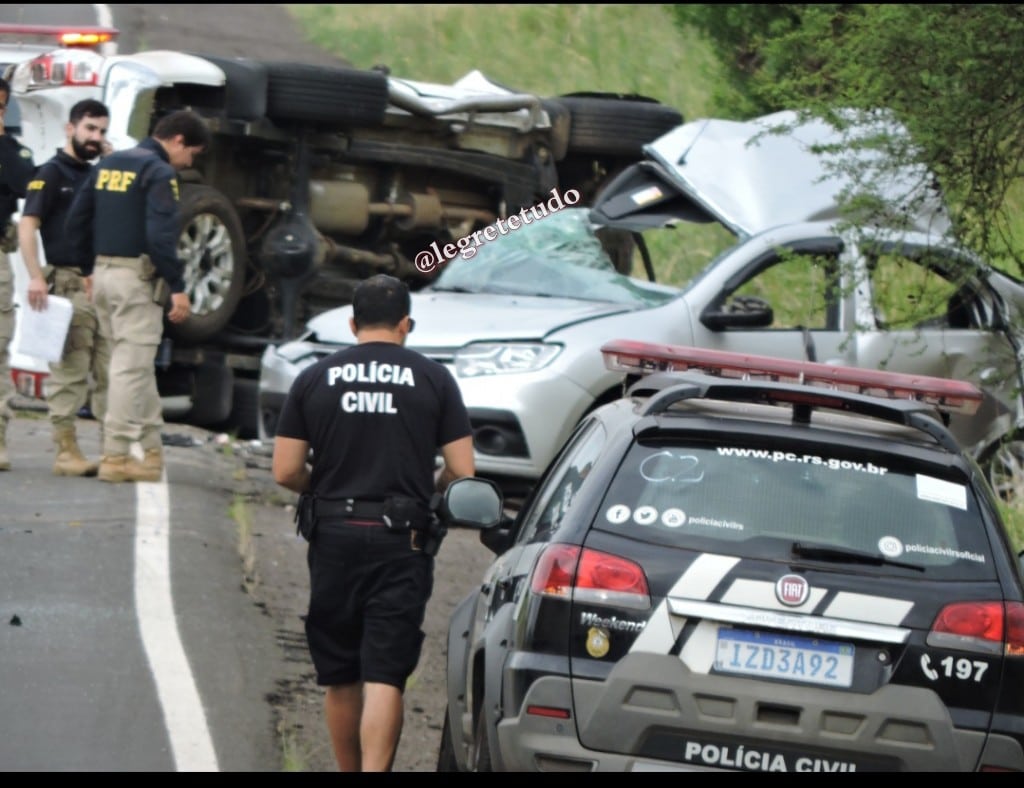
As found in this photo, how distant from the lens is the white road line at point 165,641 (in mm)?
6629

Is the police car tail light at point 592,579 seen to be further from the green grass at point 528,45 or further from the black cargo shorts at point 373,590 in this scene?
the green grass at point 528,45

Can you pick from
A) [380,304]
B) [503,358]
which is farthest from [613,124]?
[380,304]

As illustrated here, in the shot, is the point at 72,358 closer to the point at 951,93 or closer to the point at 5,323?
the point at 5,323

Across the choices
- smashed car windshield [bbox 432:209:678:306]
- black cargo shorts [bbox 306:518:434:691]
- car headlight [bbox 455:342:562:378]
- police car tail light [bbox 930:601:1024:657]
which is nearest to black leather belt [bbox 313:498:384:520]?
black cargo shorts [bbox 306:518:434:691]

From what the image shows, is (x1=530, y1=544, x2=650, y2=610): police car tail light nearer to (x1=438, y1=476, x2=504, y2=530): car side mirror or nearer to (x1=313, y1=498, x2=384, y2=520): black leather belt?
(x1=438, y1=476, x2=504, y2=530): car side mirror

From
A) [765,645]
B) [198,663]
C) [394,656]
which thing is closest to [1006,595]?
[765,645]

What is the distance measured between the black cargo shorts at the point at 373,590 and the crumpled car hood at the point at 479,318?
176 inches

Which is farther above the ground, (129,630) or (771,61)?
(771,61)

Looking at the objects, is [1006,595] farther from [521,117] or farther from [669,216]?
[521,117]

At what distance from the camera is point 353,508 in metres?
6.28

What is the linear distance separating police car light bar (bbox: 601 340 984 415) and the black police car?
80cm

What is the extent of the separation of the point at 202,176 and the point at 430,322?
3.30 m

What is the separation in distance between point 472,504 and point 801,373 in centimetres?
114

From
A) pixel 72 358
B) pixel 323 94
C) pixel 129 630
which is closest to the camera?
pixel 129 630
